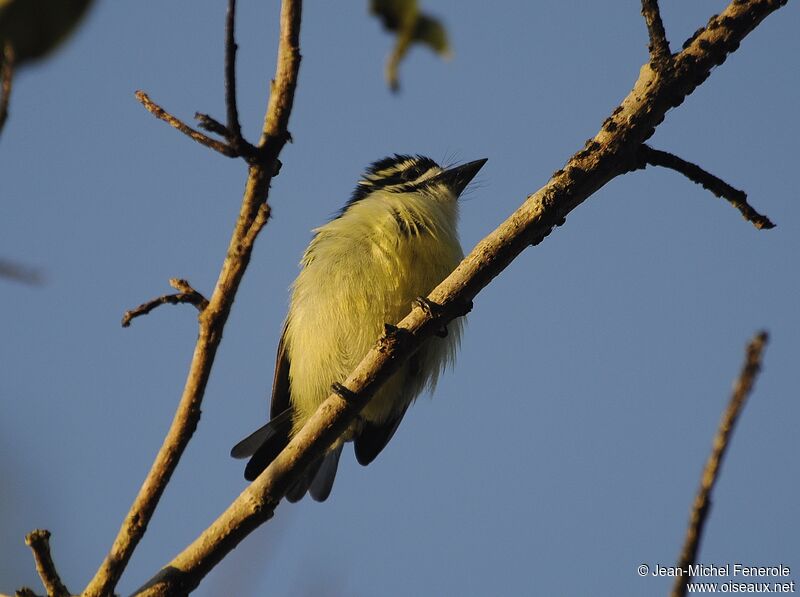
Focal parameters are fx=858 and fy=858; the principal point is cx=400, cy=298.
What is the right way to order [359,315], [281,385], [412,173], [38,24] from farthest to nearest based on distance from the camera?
1. [412,173]
2. [281,385]
3. [359,315]
4. [38,24]

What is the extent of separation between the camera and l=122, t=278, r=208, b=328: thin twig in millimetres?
2592

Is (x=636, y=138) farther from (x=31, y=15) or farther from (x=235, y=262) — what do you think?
(x=31, y=15)

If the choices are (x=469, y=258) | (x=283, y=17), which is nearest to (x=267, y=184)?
(x=283, y=17)

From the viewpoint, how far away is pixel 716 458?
5.56ft

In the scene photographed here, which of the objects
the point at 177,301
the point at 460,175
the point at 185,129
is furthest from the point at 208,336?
the point at 460,175

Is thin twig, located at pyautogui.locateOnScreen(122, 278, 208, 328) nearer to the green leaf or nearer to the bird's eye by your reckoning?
the green leaf

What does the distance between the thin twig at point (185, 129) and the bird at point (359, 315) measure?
2337mm

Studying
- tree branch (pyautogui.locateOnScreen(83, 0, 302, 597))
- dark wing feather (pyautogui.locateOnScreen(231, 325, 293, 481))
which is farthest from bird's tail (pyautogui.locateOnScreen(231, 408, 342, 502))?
tree branch (pyautogui.locateOnScreen(83, 0, 302, 597))

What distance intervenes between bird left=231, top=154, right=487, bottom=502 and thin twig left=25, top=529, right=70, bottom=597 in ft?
7.22

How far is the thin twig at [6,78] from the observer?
116cm

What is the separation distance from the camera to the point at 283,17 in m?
2.33

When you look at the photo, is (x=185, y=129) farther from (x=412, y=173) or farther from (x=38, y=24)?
(x=412, y=173)

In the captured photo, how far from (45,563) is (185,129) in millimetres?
1317

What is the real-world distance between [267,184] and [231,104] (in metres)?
0.31
